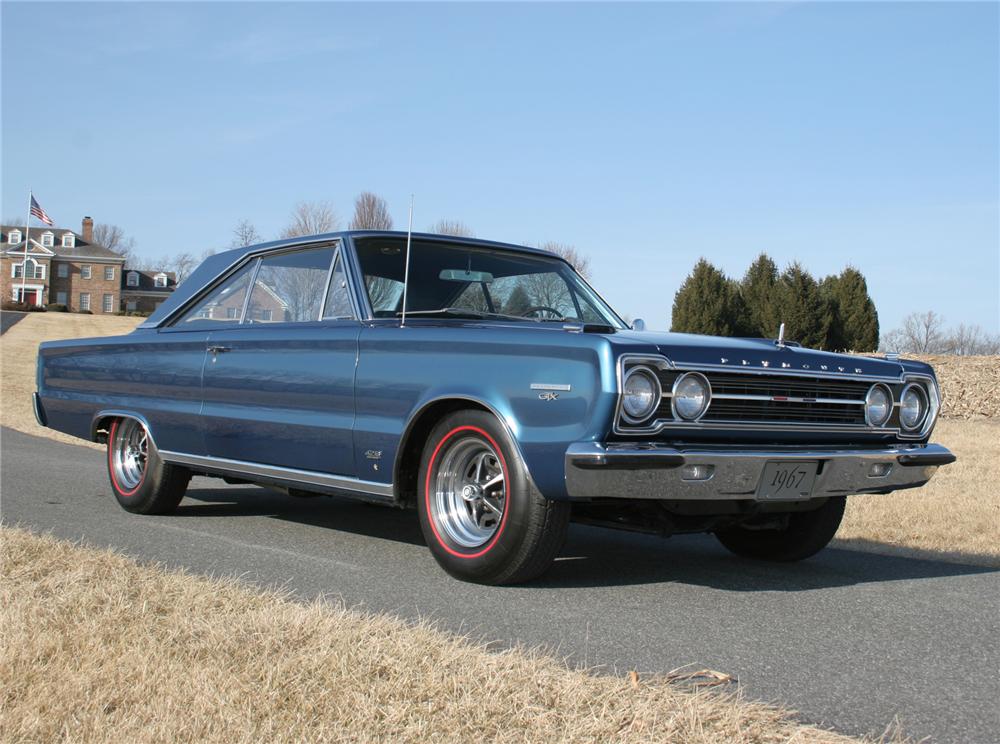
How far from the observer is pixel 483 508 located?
4.89 m

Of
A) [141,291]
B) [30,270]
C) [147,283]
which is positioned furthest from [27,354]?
[147,283]

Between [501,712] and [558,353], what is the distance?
1.85 metres

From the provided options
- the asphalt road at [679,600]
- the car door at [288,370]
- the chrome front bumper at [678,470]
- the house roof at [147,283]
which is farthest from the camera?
the house roof at [147,283]

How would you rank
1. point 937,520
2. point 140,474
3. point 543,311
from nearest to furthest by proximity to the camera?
point 543,311
point 140,474
point 937,520

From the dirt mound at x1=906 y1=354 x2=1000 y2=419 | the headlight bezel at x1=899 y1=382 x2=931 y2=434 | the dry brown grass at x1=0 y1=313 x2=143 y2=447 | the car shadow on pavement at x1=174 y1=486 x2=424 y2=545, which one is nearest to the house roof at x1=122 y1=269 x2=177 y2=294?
the dry brown grass at x1=0 y1=313 x2=143 y2=447

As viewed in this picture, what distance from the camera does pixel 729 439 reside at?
4.56m

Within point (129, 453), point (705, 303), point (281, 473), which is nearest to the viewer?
point (281, 473)

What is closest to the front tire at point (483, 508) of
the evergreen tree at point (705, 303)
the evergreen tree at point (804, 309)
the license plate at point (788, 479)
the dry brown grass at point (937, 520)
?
the license plate at point (788, 479)

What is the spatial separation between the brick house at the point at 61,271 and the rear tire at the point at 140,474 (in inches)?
3539

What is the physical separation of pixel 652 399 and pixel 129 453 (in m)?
4.22

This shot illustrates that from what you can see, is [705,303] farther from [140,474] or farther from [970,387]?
[140,474]

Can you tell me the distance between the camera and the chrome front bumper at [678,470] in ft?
13.8

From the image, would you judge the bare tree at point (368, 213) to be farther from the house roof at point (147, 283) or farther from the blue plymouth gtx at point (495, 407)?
the house roof at point (147, 283)

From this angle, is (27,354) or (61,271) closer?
(27,354)
